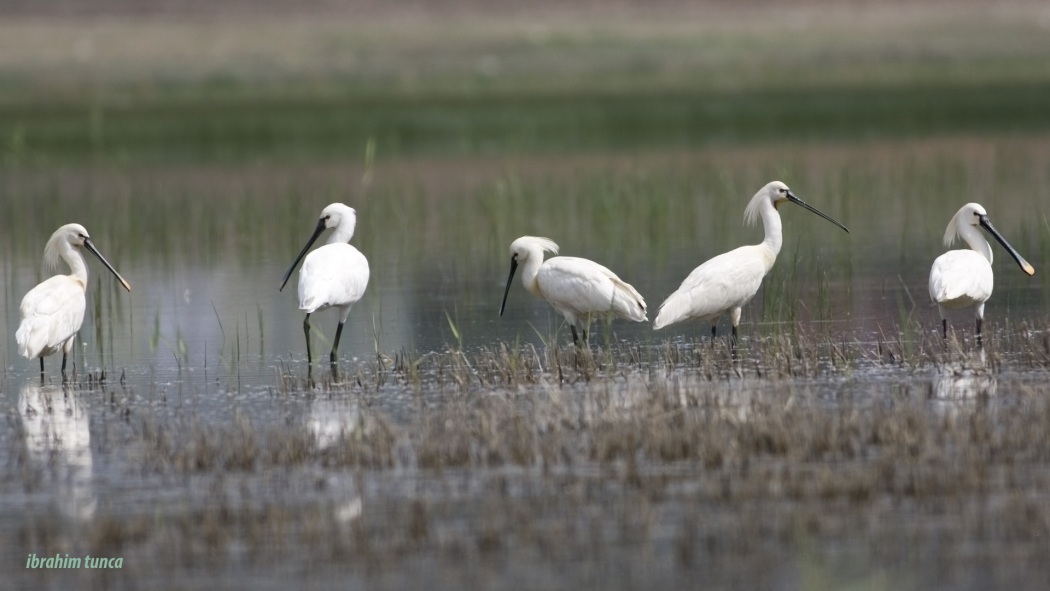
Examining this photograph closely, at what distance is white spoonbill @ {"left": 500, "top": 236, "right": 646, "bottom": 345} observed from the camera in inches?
423

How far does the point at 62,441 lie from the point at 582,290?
3662 millimetres

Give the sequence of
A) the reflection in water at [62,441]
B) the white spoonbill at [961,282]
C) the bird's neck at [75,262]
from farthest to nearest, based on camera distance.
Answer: the bird's neck at [75,262] → the white spoonbill at [961,282] → the reflection in water at [62,441]

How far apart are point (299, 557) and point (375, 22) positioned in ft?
223

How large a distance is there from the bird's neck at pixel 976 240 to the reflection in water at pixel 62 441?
5.98m

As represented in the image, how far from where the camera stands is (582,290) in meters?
10.8

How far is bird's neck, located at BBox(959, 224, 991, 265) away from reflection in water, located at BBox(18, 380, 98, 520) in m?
5.98


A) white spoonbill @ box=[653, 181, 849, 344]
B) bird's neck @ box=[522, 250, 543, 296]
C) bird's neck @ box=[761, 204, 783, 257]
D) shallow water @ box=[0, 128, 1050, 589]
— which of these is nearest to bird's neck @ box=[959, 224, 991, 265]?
shallow water @ box=[0, 128, 1050, 589]

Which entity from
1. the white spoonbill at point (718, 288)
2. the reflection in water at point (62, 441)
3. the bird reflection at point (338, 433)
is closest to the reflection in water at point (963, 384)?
the white spoonbill at point (718, 288)

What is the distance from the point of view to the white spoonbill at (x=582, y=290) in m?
10.7

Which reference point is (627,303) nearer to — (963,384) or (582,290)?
(582,290)

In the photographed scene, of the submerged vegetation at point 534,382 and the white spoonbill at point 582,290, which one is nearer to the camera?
the submerged vegetation at point 534,382

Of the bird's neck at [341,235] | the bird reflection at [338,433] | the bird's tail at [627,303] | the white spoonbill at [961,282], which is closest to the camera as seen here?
the bird reflection at [338,433]

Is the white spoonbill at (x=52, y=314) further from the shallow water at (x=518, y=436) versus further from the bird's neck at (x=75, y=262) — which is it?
the shallow water at (x=518, y=436)

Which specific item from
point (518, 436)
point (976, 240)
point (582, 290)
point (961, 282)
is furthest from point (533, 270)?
point (518, 436)
